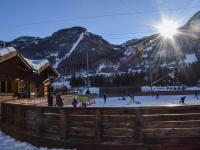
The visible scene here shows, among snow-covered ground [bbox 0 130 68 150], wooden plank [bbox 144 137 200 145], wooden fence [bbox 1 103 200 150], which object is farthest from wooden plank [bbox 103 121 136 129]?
snow-covered ground [bbox 0 130 68 150]

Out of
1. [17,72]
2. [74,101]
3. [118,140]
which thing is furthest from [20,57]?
[118,140]

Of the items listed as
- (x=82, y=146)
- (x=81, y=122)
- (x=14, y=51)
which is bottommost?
(x=82, y=146)

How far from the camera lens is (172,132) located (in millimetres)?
8484

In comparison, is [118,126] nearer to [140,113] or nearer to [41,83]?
[140,113]

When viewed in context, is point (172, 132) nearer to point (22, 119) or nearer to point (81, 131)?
point (81, 131)

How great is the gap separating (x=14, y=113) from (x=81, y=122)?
415 cm

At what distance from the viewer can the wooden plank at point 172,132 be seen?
27.7ft

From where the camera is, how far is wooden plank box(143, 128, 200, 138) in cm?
843

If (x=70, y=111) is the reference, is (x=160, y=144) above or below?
below

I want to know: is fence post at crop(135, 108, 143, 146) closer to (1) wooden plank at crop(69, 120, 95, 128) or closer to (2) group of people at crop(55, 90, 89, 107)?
(1) wooden plank at crop(69, 120, 95, 128)

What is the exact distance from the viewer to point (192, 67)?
12062 centimetres

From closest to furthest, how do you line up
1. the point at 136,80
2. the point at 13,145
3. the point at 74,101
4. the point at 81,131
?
the point at 81,131 < the point at 13,145 < the point at 74,101 < the point at 136,80

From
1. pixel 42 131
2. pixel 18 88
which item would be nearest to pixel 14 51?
pixel 18 88

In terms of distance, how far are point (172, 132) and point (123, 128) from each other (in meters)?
1.23
